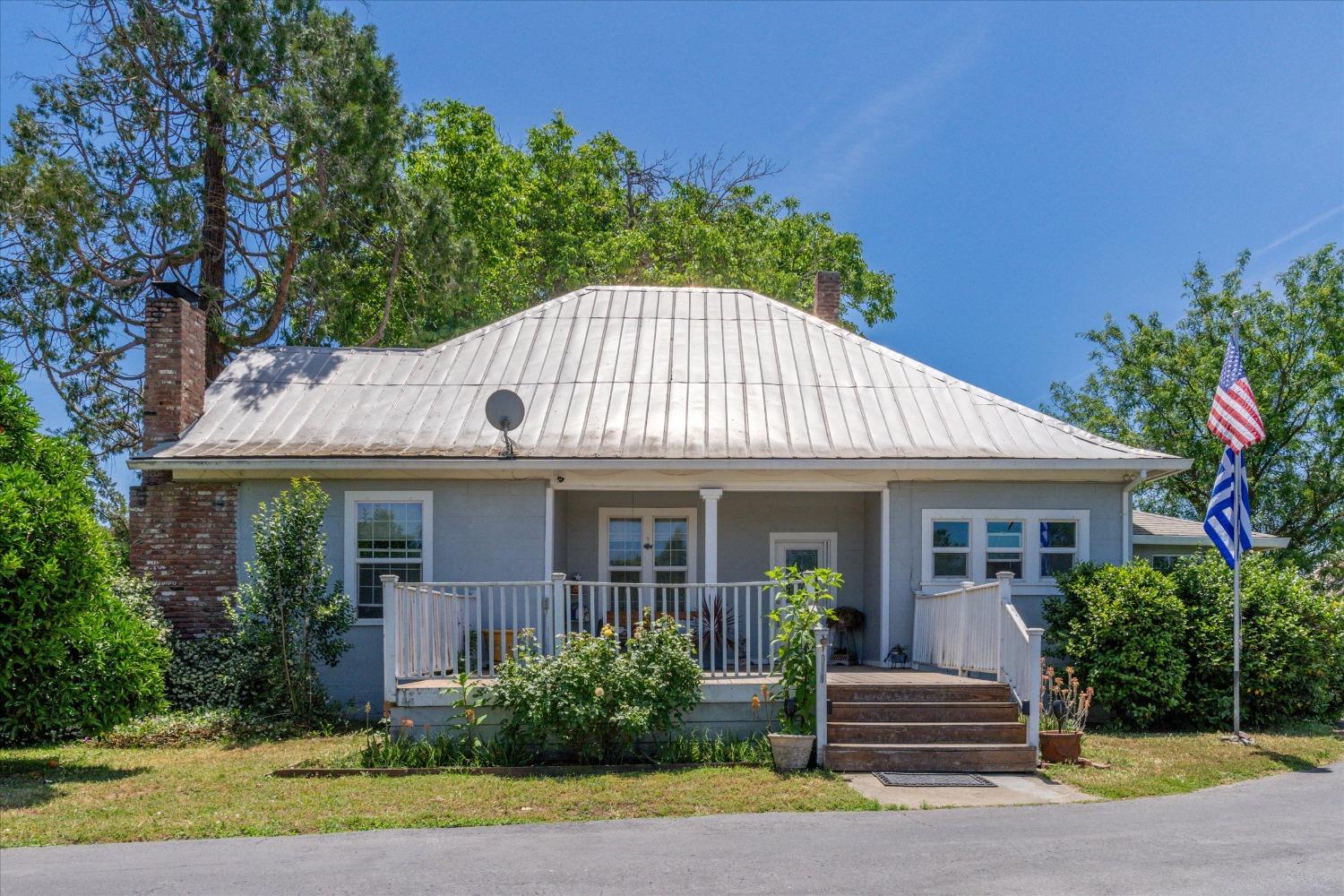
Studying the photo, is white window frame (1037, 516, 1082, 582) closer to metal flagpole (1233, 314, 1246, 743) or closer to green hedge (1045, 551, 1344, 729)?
green hedge (1045, 551, 1344, 729)

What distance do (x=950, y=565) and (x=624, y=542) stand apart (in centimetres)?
436

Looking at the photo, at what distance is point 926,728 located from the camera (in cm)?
916

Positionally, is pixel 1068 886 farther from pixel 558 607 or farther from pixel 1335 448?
pixel 1335 448

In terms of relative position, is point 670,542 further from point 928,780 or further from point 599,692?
point 928,780

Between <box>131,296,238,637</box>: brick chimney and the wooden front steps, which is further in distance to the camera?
<box>131,296,238,637</box>: brick chimney

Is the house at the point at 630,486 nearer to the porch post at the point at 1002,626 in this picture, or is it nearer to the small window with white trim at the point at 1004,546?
the small window with white trim at the point at 1004,546

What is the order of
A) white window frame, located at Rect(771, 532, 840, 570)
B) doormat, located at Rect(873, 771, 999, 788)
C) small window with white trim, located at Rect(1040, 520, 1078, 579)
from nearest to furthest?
doormat, located at Rect(873, 771, 999, 788), small window with white trim, located at Rect(1040, 520, 1078, 579), white window frame, located at Rect(771, 532, 840, 570)

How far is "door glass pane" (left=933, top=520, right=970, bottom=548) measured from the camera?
1223 centimetres

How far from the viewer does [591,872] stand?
19.1ft

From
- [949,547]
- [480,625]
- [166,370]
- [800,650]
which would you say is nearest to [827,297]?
[949,547]

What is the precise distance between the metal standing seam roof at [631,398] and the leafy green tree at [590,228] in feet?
23.7

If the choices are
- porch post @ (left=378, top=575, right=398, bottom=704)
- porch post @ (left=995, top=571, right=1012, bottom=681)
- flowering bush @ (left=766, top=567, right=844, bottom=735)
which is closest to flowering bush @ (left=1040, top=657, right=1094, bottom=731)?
porch post @ (left=995, top=571, right=1012, bottom=681)

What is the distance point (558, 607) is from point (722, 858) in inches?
153

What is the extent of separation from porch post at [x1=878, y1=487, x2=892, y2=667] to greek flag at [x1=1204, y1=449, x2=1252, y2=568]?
348 cm
